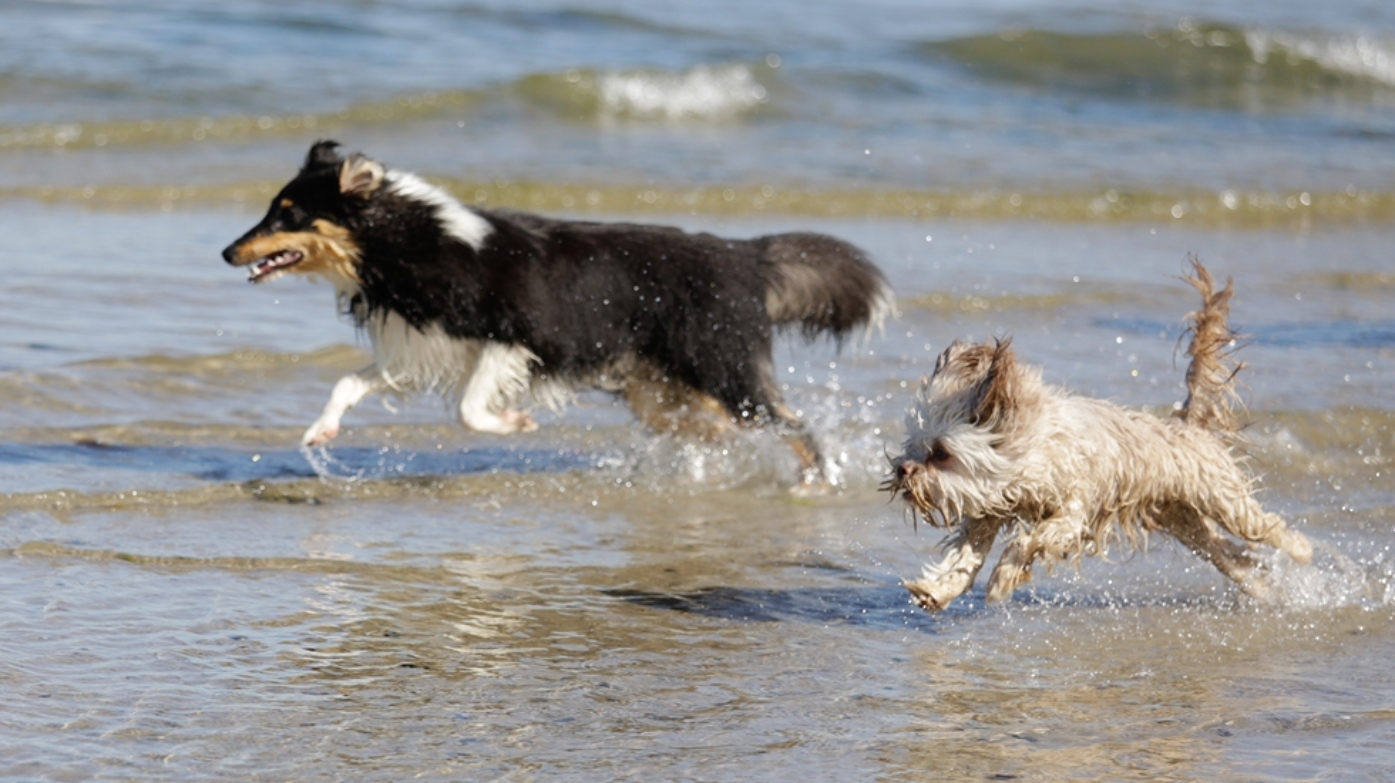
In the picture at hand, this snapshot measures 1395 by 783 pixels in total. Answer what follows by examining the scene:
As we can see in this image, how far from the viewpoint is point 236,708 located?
12.9 feet

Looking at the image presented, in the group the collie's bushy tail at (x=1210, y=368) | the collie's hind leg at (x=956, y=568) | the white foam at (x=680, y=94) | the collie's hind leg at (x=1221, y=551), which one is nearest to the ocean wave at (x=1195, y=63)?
the white foam at (x=680, y=94)

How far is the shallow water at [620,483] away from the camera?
397cm

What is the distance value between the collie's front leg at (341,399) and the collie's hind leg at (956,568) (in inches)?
108

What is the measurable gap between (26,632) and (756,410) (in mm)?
3407

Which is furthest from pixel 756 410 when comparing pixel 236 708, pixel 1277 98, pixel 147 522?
pixel 1277 98

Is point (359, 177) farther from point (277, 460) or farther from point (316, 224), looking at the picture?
point (277, 460)

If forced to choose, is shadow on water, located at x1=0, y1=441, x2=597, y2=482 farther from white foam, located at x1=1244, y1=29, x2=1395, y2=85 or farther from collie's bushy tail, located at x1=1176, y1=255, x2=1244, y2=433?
white foam, located at x1=1244, y1=29, x2=1395, y2=85

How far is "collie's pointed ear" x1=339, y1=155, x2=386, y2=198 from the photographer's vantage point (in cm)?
695

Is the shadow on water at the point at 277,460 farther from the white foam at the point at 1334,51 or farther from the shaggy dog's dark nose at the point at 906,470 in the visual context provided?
the white foam at the point at 1334,51

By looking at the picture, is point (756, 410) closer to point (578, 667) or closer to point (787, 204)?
point (578, 667)

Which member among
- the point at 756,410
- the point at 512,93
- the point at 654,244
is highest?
the point at 512,93

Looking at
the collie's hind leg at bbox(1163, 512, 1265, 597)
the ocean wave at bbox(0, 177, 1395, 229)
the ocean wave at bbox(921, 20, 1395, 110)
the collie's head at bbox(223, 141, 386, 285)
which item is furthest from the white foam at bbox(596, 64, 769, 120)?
the collie's hind leg at bbox(1163, 512, 1265, 597)

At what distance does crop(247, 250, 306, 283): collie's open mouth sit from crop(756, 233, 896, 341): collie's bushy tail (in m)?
1.95

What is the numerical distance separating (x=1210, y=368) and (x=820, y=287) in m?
2.24
